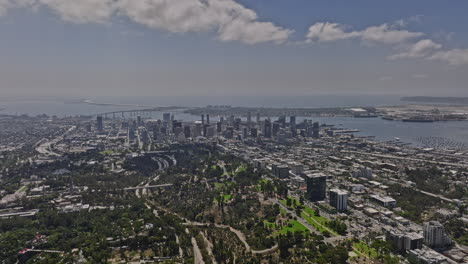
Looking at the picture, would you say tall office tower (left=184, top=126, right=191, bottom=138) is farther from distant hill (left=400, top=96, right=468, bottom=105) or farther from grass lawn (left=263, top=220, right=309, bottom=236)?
distant hill (left=400, top=96, right=468, bottom=105)

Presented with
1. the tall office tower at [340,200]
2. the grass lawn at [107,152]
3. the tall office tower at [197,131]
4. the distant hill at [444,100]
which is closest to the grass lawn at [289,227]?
the tall office tower at [340,200]

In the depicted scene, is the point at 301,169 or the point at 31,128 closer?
the point at 301,169

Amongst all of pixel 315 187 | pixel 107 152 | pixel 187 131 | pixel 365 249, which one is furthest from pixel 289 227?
pixel 187 131

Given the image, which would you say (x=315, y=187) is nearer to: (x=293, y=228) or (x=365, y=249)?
(x=293, y=228)

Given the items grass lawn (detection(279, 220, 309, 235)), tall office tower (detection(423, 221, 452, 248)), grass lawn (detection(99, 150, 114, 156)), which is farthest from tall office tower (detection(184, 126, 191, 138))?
tall office tower (detection(423, 221, 452, 248))

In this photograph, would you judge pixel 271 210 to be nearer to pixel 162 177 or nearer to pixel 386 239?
pixel 386 239

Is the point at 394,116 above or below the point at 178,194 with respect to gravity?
above

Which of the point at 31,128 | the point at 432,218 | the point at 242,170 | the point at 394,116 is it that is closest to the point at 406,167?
the point at 432,218
